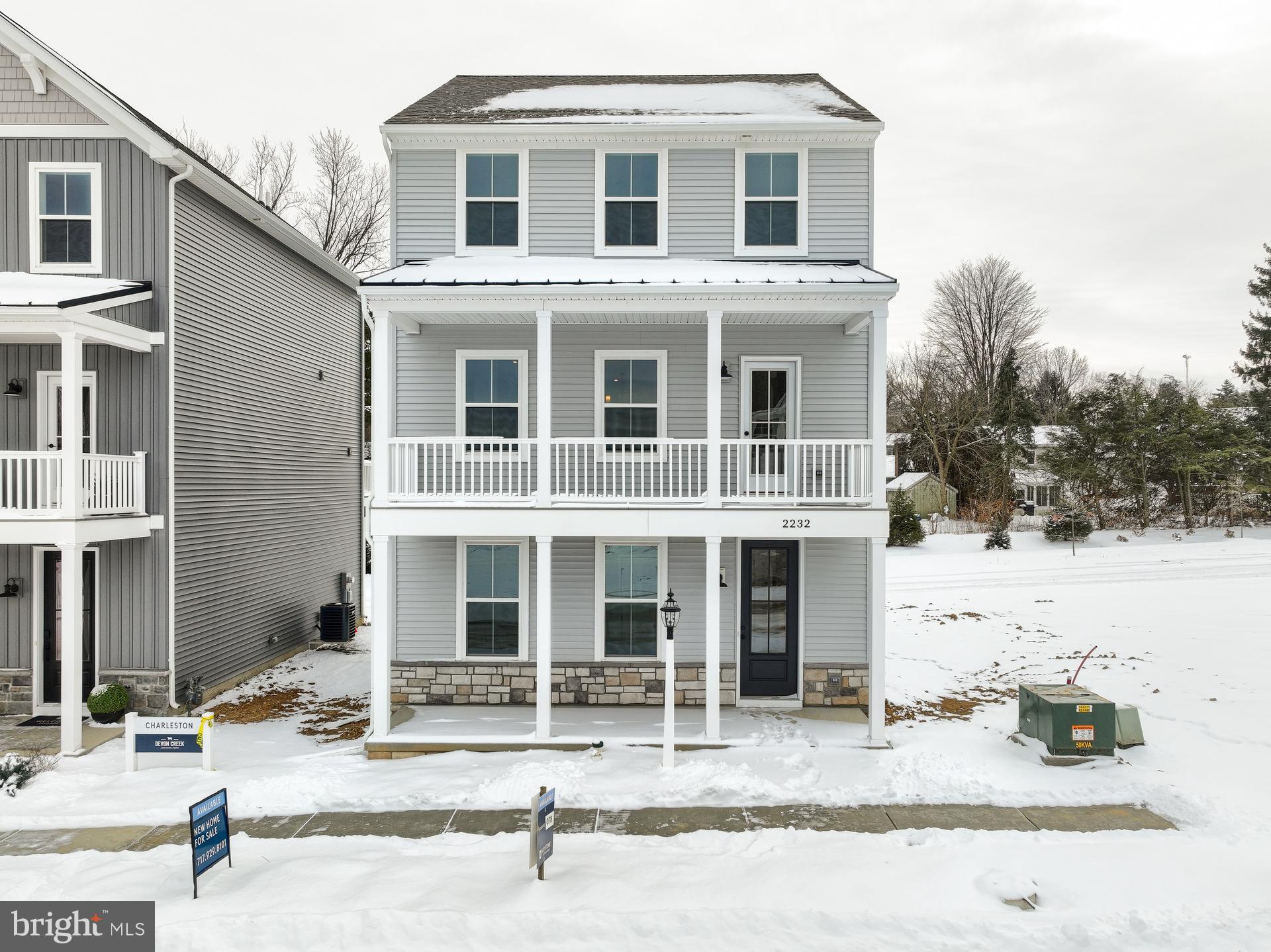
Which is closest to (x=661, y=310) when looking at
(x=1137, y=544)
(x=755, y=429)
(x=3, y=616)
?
(x=755, y=429)

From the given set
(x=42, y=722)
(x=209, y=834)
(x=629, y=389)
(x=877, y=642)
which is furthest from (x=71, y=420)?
(x=877, y=642)

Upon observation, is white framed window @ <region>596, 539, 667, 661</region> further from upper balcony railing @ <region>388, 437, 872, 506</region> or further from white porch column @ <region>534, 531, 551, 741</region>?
white porch column @ <region>534, 531, 551, 741</region>

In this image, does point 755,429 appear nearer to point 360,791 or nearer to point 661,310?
point 661,310

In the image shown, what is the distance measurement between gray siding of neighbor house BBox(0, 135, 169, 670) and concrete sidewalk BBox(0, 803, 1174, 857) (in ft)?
13.2

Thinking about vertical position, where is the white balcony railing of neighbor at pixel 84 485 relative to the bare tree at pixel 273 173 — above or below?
below

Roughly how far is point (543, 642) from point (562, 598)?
68.1 inches

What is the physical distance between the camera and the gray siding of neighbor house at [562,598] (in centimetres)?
1063

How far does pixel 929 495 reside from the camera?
34.6 meters

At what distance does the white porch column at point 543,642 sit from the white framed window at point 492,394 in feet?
5.83

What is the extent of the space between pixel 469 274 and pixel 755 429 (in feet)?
15.6

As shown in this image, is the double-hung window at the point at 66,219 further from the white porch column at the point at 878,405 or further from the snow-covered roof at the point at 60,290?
the white porch column at the point at 878,405

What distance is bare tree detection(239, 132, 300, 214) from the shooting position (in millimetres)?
27969

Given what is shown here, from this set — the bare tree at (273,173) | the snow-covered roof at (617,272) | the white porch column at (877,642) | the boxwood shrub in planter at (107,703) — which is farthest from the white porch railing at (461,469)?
the bare tree at (273,173)

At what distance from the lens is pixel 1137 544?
24.1 m
